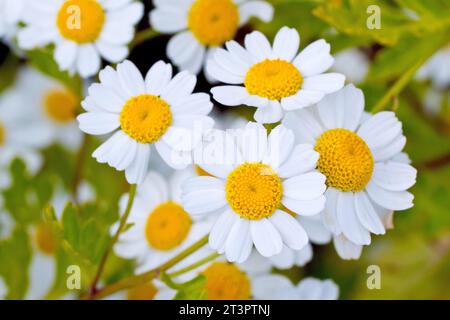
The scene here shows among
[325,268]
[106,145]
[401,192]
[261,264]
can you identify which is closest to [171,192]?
[261,264]

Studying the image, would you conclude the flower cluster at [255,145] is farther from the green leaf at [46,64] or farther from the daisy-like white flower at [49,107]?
the daisy-like white flower at [49,107]

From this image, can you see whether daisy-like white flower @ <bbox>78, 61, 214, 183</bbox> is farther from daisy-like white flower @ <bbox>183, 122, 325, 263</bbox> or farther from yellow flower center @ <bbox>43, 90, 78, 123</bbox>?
yellow flower center @ <bbox>43, 90, 78, 123</bbox>

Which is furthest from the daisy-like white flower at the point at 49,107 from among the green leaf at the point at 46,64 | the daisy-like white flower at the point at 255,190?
the daisy-like white flower at the point at 255,190

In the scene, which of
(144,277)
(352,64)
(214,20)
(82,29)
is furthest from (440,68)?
(144,277)

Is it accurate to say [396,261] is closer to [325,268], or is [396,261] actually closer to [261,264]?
[325,268]

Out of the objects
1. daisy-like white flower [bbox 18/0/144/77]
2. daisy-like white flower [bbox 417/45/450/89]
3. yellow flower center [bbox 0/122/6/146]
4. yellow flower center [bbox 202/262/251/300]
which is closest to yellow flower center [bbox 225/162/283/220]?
yellow flower center [bbox 202/262/251/300]

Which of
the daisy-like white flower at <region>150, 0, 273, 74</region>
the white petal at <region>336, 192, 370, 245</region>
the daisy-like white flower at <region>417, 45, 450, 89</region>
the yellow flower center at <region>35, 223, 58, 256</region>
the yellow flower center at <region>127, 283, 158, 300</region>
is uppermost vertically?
the daisy-like white flower at <region>150, 0, 273, 74</region>
